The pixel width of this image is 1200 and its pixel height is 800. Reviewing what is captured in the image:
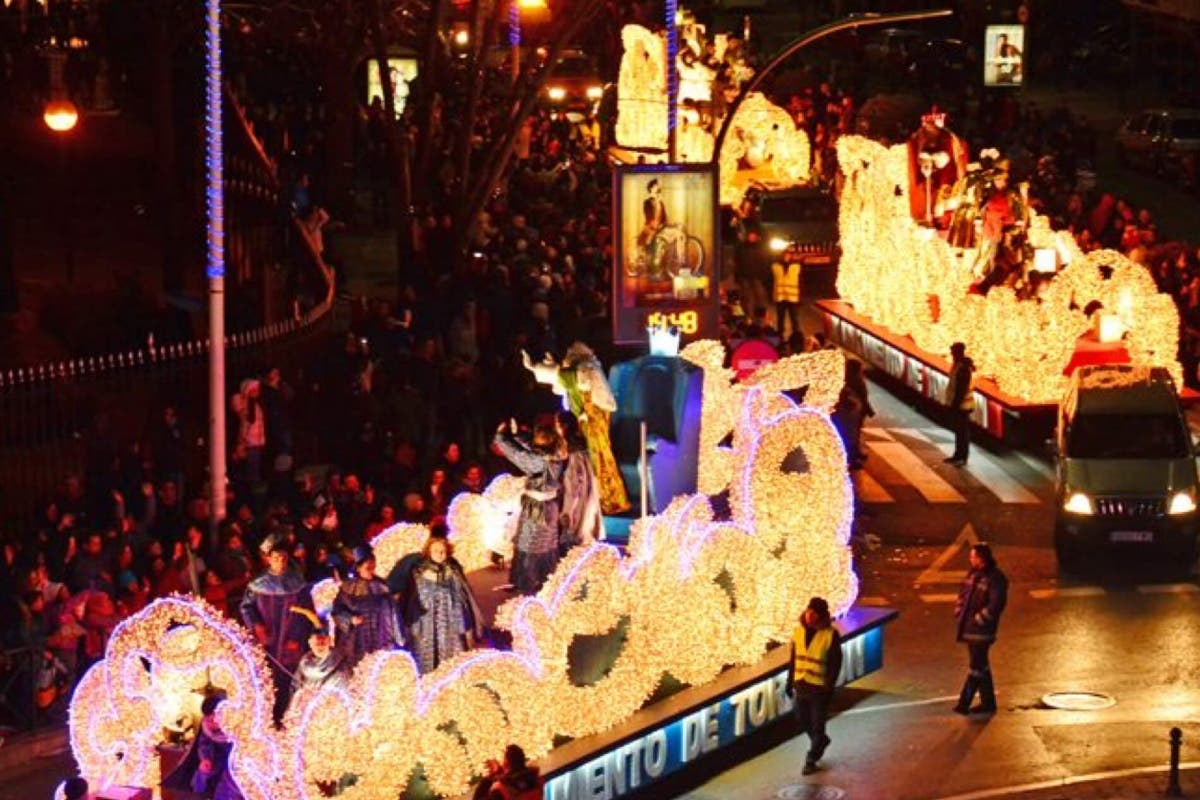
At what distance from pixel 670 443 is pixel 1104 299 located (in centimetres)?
1113

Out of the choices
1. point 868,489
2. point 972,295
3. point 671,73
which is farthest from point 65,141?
point 972,295

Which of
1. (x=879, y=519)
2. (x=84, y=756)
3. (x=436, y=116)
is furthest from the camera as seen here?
(x=436, y=116)

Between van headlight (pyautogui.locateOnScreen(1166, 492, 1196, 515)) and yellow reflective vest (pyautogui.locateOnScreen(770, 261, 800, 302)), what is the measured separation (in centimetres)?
1209

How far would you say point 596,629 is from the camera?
20203mm

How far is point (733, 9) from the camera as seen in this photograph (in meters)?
72.9

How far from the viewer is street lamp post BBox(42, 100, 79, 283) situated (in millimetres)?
28891

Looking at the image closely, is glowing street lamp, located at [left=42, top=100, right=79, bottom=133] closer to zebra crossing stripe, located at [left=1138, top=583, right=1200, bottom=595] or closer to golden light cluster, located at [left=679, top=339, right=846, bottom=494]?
golden light cluster, located at [left=679, top=339, right=846, bottom=494]

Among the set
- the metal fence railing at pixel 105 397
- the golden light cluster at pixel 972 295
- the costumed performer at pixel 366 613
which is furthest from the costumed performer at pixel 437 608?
the golden light cluster at pixel 972 295

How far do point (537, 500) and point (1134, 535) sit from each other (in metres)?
7.43

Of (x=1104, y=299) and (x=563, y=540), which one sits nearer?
(x=563, y=540)

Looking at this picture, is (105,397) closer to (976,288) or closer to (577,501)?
(577,501)

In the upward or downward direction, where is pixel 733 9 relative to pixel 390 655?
→ upward

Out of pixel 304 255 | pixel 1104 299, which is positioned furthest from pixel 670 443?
pixel 1104 299

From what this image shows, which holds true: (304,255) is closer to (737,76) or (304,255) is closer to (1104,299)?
(1104,299)
